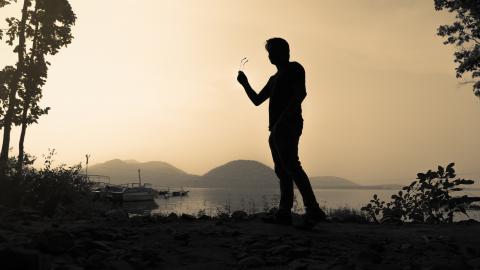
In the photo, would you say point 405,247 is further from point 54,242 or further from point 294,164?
point 54,242

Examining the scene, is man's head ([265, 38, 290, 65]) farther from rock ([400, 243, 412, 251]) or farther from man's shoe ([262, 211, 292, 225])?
rock ([400, 243, 412, 251])

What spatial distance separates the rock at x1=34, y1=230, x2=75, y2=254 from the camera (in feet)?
13.6

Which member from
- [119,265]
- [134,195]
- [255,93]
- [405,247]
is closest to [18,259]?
[119,265]

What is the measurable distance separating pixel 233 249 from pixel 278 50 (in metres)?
2.80

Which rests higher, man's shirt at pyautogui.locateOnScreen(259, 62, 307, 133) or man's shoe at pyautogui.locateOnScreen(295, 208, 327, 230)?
man's shirt at pyautogui.locateOnScreen(259, 62, 307, 133)

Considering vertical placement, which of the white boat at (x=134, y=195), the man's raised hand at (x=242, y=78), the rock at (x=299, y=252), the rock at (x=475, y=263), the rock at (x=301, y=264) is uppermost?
the man's raised hand at (x=242, y=78)

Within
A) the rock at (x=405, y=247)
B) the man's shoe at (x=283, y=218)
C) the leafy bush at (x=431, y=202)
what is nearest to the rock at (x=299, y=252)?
the rock at (x=405, y=247)

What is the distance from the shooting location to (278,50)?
5973mm

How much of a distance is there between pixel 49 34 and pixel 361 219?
59.2ft

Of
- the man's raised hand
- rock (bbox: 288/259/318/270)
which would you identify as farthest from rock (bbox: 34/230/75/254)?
the man's raised hand

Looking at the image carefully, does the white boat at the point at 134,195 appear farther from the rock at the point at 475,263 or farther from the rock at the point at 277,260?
the rock at the point at 475,263

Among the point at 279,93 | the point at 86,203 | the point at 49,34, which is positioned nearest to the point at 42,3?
the point at 49,34

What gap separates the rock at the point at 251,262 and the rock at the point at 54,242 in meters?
1.70

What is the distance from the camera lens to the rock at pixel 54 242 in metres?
4.14
